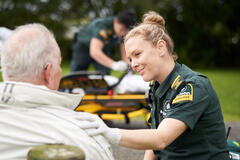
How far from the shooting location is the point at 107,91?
4441 mm

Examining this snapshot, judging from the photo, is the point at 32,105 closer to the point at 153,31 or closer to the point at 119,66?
the point at 153,31

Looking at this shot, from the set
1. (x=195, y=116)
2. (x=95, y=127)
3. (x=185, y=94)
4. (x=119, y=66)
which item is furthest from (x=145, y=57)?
(x=119, y=66)

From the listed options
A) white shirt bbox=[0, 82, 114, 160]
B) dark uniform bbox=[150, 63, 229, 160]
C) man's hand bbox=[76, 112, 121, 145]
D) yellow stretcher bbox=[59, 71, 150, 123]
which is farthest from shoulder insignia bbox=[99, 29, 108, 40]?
white shirt bbox=[0, 82, 114, 160]

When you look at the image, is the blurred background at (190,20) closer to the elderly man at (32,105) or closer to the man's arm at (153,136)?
the man's arm at (153,136)

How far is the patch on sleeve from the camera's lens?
160 cm

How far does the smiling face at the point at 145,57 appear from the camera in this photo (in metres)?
1.86

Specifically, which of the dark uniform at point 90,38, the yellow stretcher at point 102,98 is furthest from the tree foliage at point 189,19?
the yellow stretcher at point 102,98

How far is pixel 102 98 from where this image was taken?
14.5 feet

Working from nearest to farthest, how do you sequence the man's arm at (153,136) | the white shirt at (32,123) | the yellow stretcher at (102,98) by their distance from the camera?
the white shirt at (32,123), the man's arm at (153,136), the yellow stretcher at (102,98)

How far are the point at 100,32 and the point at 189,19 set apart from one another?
72.6 feet

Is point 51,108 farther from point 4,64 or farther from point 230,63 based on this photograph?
point 230,63

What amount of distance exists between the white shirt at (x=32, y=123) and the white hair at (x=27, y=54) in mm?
48

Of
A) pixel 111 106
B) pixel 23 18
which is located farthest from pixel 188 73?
pixel 23 18

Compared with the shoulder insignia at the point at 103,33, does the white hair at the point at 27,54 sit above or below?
above
